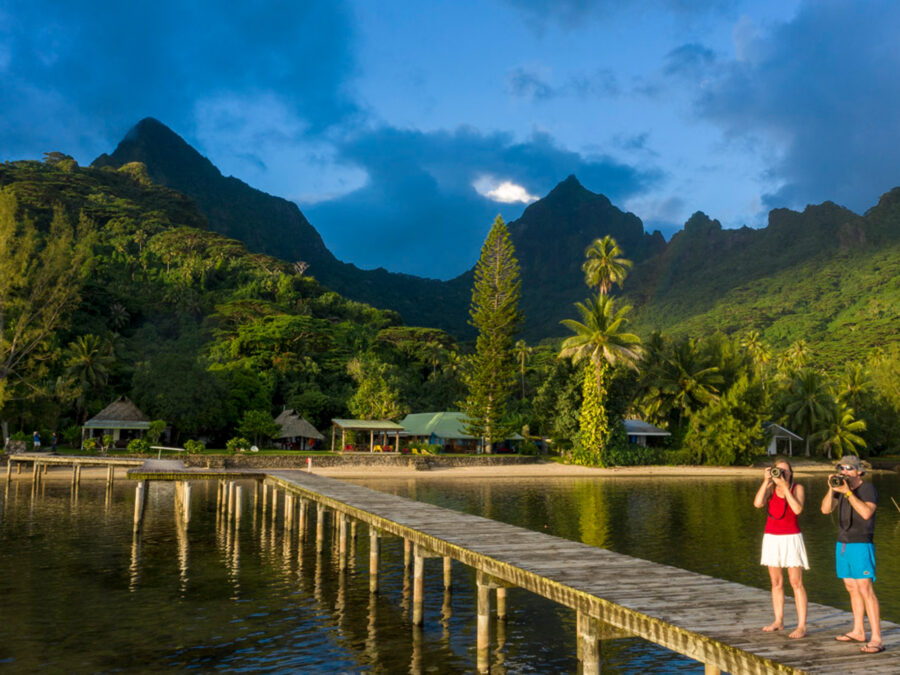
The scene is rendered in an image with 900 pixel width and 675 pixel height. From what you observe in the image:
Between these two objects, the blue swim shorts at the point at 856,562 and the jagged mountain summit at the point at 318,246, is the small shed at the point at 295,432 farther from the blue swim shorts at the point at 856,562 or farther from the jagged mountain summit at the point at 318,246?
the jagged mountain summit at the point at 318,246

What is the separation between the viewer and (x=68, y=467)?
38656 millimetres

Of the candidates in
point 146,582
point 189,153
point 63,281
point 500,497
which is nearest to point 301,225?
point 189,153

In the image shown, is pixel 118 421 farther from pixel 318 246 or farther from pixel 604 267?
pixel 318 246

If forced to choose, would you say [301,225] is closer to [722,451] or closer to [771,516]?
[722,451]

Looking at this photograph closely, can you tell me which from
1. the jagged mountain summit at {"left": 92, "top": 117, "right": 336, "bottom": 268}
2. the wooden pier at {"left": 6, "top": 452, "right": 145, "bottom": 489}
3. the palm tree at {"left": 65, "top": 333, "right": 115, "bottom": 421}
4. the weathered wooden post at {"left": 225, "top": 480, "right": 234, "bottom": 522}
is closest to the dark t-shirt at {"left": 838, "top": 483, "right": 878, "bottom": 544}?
the weathered wooden post at {"left": 225, "top": 480, "right": 234, "bottom": 522}

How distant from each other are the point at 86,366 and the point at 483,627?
51.8m

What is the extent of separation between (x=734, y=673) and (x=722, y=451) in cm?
4765

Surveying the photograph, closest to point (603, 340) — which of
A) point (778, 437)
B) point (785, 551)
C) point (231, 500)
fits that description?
point (778, 437)

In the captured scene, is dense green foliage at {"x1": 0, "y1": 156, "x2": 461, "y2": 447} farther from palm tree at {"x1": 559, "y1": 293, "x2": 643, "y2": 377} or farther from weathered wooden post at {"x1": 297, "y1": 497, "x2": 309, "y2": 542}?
weathered wooden post at {"x1": 297, "y1": 497, "x2": 309, "y2": 542}

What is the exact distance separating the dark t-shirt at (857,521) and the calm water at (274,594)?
4.32 meters

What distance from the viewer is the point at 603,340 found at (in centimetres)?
4684

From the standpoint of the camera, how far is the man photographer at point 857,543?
17.5ft

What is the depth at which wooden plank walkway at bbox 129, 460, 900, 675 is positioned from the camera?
5.07 metres

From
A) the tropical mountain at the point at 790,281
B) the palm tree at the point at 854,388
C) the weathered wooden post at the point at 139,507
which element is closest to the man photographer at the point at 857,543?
the weathered wooden post at the point at 139,507
